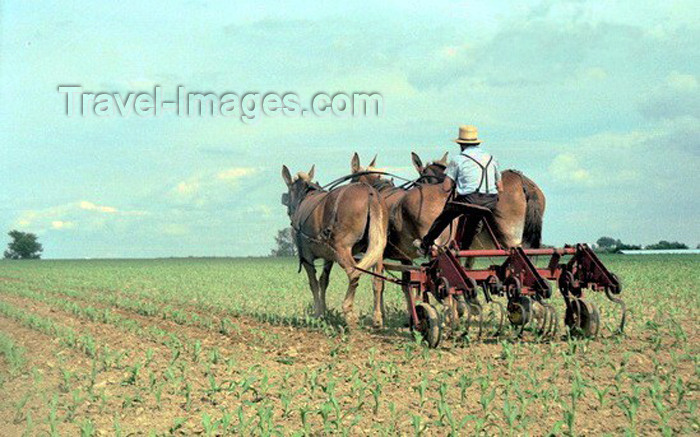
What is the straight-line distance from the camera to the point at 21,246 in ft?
341

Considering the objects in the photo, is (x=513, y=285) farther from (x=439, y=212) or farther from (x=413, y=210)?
(x=413, y=210)

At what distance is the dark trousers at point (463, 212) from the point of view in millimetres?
10602

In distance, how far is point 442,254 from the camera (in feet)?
33.1

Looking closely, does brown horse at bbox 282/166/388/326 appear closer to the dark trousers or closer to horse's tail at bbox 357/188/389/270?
horse's tail at bbox 357/188/389/270

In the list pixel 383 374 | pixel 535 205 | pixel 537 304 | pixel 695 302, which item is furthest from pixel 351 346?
pixel 695 302

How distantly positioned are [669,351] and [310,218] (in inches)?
249

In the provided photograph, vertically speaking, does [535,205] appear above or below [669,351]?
above

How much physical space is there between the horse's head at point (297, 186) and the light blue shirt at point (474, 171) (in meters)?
4.88

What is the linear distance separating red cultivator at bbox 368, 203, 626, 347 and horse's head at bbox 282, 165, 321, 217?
4.63 m

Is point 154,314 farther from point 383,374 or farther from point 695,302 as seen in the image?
point 695,302

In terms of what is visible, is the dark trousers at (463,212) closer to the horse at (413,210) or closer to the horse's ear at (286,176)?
the horse at (413,210)

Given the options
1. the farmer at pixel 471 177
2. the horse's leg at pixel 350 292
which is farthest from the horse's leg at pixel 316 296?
the farmer at pixel 471 177

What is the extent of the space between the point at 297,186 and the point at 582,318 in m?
7.03

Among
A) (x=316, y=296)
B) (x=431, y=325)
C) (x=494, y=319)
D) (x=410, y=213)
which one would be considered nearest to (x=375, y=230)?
(x=410, y=213)
